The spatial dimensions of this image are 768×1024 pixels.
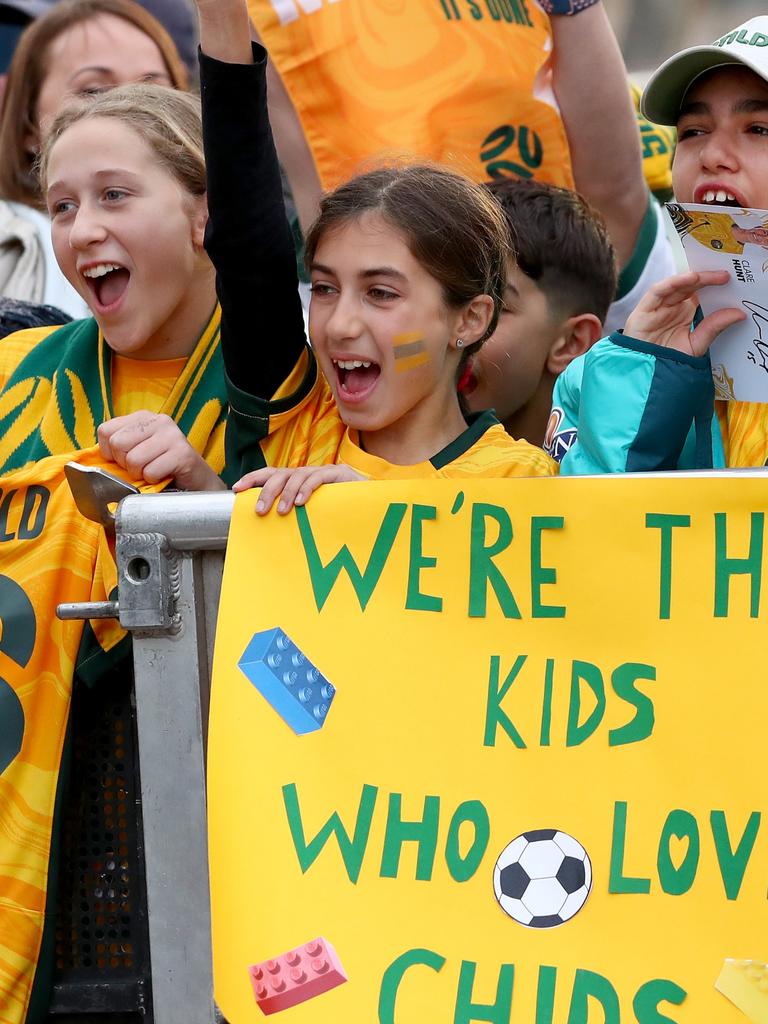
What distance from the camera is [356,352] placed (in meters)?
2.47

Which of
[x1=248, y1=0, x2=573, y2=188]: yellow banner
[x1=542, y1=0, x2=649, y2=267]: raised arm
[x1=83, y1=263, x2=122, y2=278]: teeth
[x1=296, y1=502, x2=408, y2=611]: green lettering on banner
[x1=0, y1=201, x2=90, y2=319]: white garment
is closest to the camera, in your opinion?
[x1=296, y1=502, x2=408, y2=611]: green lettering on banner

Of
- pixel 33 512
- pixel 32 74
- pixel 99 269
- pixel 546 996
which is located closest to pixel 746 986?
pixel 546 996

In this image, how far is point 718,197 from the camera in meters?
2.40

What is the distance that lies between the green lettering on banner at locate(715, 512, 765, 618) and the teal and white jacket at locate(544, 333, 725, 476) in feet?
1.42

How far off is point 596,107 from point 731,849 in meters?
2.02

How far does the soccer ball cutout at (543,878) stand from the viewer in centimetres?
181

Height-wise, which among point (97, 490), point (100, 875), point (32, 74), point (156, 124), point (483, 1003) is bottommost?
point (483, 1003)

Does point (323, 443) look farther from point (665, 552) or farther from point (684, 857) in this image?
point (684, 857)

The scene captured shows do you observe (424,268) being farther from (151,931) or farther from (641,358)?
(151,931)

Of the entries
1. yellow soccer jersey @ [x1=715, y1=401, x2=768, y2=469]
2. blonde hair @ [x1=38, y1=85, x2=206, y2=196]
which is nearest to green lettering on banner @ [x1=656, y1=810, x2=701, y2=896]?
yellow soccer jersey @ [x1=715, y1=401, x2=768, y2=469]

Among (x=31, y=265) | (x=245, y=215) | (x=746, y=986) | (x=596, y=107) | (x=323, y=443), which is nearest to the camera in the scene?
(x=746, y=986)

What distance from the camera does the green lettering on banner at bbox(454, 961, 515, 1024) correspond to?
179 centimetres

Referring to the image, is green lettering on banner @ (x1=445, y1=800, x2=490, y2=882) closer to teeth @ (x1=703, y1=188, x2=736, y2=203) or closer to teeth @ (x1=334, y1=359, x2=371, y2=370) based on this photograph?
teeth @ (x1=334, y1=359, x2=371, y2=370)

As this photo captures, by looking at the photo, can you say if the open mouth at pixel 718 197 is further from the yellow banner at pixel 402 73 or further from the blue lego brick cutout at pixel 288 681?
the blue lego brick cutout at pixel 288 681
